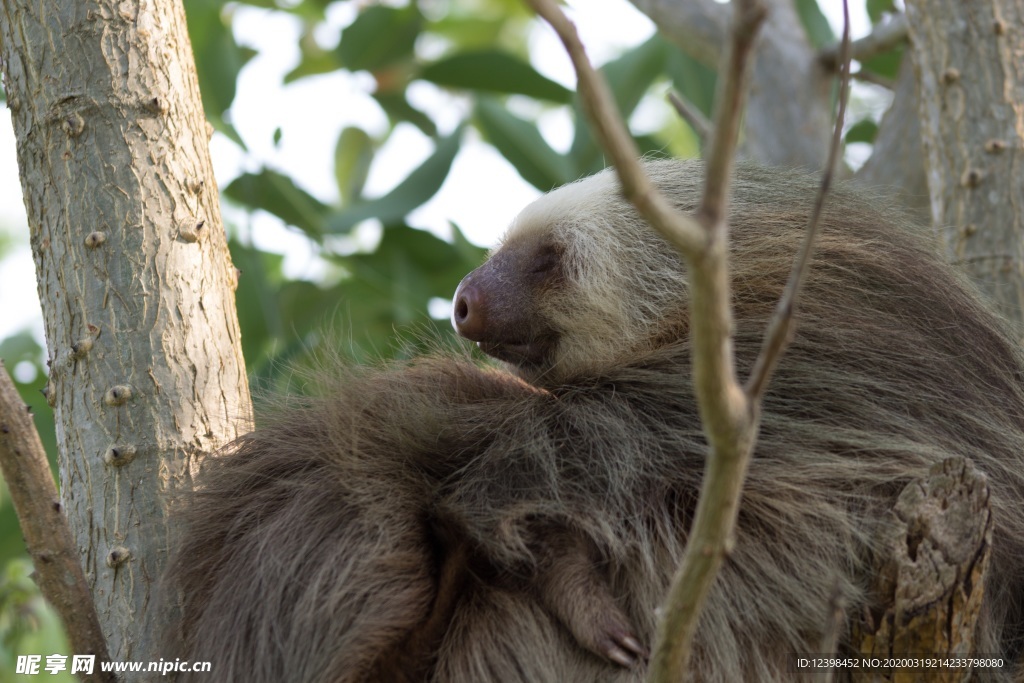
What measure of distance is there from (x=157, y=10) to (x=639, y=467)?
1538 millimetres

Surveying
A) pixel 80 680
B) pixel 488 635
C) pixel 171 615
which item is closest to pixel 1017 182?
pixel 488 635

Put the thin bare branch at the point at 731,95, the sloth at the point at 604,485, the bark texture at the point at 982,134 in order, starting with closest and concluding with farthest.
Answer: the thin bare branch at the point at 731,95, the sloth at the point at 604,485, the bark texture at the point at 982,134

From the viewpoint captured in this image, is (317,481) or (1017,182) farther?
(1017,182)

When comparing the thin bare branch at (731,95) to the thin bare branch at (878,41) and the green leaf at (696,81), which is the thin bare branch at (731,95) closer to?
the thin bare branch at (878,41)

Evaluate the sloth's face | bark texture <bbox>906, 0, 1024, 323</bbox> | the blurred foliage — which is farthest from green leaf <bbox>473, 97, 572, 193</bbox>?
the sloth's face

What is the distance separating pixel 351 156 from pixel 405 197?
6.80 feet

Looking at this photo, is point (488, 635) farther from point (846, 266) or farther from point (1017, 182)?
point (1017, 182)

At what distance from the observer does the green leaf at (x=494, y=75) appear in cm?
555

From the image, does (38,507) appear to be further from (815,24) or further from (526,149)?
(815,24)

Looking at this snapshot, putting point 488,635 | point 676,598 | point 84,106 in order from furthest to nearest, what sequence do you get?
point 84,106 < point 488,635 < point 676,598

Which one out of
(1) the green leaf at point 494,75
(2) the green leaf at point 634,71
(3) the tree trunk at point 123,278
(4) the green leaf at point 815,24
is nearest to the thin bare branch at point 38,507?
(3) the tree trunk at point 123,278

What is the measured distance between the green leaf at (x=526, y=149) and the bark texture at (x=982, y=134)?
211cm

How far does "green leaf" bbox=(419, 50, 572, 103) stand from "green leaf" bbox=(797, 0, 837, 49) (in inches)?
51.3

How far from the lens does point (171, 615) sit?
7.50 ft
